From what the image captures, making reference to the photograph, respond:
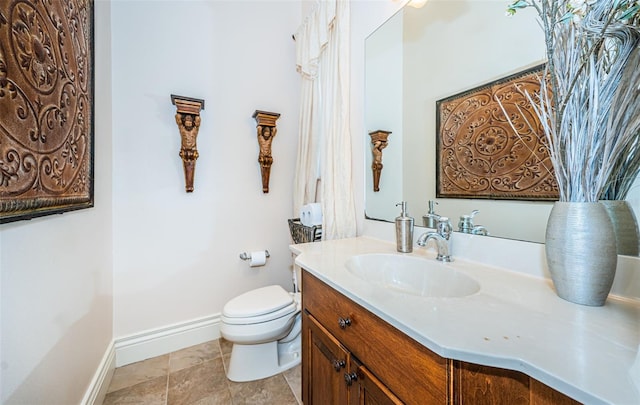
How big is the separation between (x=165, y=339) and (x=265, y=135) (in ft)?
5.23

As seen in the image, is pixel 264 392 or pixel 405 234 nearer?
pixel 405 234

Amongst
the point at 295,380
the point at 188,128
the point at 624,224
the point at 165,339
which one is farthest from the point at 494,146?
the point at 165,339

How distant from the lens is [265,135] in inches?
74.8

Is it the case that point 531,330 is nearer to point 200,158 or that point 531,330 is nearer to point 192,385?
point 192,385

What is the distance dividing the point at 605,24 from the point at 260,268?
6.72 ft

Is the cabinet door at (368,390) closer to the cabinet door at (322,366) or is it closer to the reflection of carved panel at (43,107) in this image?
the cabinet door at (322,366)

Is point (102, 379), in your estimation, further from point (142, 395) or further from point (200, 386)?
point (200, 386)

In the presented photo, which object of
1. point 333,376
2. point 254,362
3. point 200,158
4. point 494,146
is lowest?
point 254,362

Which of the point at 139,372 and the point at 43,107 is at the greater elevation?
the point at 43,107

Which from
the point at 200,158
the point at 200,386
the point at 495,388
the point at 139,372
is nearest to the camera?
the point at 495,388

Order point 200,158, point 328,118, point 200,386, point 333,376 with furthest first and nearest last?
point 200,158 < point 328,118 < point 200,386 < point 333,376

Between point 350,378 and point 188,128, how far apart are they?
5.43ft

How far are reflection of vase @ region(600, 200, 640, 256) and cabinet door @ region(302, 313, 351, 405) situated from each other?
79 centimetres

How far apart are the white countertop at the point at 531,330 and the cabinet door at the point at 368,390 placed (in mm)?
200
